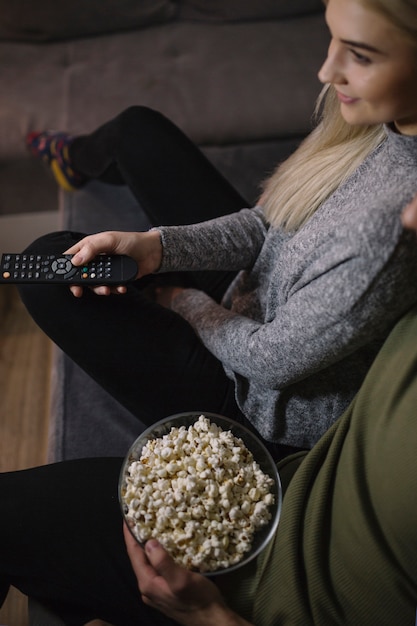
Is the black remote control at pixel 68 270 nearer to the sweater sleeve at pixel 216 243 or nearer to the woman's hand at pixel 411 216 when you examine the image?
the sweater sleeve at pixel 216 243

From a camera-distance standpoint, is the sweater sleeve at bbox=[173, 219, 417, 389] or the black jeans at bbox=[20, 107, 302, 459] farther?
the black jeans at bbox=[20, 107, 302, 459]

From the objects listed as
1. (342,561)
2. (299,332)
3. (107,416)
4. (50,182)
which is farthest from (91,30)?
(342,561)

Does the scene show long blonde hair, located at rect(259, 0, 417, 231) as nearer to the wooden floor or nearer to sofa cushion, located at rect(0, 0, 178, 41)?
the wooden floor

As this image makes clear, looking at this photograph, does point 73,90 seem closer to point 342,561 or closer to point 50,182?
point 50,182

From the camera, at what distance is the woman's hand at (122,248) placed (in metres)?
0.96

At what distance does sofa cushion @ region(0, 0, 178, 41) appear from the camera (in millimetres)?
1688

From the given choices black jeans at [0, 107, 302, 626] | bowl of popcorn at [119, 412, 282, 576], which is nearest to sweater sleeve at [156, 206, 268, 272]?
black jeans at [0, 107, 302, 626]

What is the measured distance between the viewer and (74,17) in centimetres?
170

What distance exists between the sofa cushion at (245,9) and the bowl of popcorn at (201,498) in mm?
1343

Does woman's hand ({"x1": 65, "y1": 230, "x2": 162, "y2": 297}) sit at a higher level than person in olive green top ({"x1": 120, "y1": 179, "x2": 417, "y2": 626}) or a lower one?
higher

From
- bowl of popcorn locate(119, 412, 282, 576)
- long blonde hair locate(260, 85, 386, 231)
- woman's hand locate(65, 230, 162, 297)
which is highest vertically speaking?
long blonde hair locate(260, 85, 386, 231)

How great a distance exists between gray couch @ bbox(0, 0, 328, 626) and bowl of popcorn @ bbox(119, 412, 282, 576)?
694 millimetres

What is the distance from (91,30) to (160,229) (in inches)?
39.9

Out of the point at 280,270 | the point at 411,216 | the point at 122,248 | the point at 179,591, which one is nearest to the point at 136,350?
the point at 122,248
